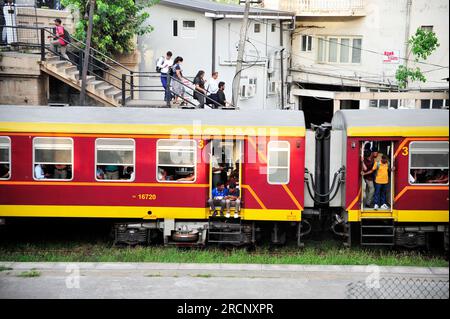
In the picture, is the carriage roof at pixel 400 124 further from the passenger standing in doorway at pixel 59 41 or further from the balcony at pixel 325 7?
the balcony at pixel 325 7

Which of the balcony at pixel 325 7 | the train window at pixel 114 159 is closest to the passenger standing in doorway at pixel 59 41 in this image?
the train window at pixel 114 159

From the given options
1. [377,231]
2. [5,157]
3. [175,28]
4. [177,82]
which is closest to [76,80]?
[177,82]

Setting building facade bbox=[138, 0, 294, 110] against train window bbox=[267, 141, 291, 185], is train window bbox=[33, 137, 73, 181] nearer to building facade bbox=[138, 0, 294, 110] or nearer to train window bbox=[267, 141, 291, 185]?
train window bbox=[267, 141, 291, 185]

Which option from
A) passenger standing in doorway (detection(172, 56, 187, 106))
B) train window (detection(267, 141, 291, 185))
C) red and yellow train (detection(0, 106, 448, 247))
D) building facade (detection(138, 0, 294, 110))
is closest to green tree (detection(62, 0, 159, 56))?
building facade (detection(138, 0, 294, 110))

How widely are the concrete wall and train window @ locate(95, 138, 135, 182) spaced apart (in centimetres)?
720

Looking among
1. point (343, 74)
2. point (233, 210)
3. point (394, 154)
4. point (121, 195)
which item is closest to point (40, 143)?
point (121, 195)

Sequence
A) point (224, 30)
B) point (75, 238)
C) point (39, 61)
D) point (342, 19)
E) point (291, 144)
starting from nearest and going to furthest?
1. point (291, 144)
2. point (75, 238)
3. point (39, 61)
4. point (224, 30)
5. point (342, 19)

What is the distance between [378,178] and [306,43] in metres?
19.9

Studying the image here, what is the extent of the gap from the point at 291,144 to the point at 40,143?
6.19 m

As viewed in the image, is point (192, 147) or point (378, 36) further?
point (378, 36)

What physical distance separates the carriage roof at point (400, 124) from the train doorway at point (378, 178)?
0.42m

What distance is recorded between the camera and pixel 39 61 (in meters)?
24.0

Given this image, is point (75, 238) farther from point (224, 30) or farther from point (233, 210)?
point (224, 30)

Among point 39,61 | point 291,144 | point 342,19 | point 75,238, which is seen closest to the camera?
point 291,144
